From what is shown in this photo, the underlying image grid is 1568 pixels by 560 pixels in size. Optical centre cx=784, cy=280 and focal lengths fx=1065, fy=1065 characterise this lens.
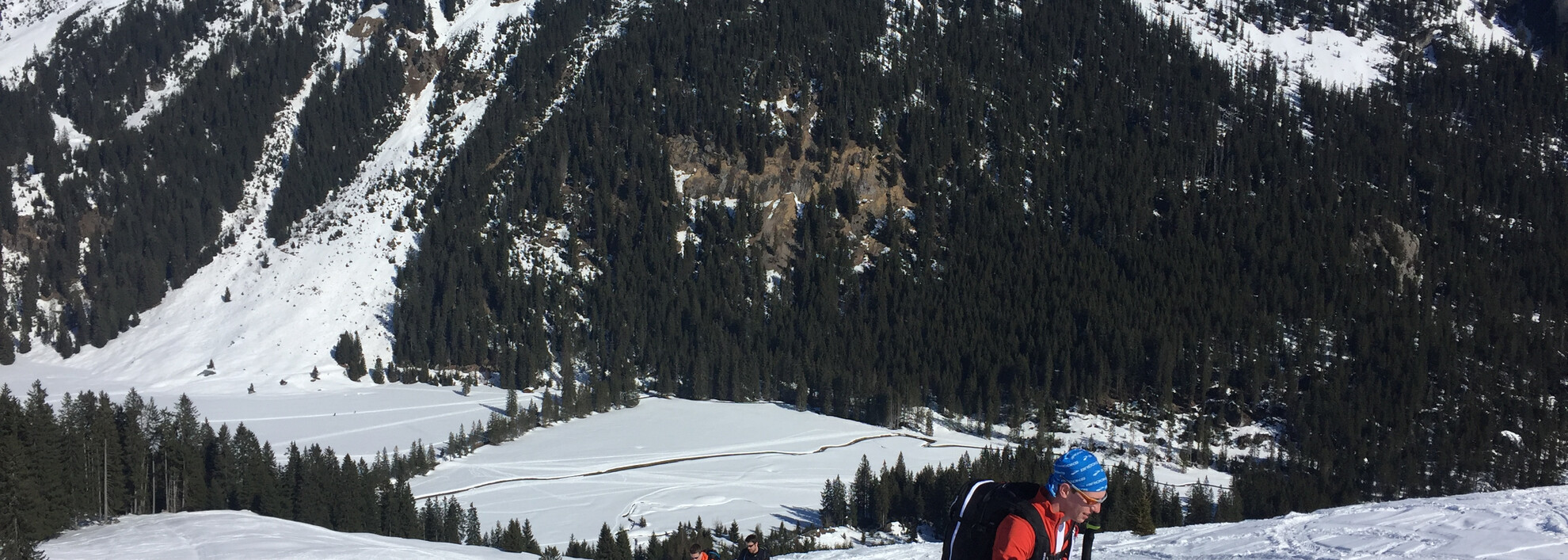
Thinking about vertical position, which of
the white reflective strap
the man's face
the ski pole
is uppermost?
the man's face

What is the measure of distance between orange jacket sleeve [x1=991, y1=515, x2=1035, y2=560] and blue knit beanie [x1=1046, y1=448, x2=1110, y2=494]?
1.18 ft

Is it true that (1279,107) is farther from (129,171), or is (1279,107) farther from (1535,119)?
(129,171)

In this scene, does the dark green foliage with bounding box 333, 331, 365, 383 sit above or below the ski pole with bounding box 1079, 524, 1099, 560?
below

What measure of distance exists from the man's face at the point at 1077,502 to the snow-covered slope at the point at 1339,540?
15.7 m

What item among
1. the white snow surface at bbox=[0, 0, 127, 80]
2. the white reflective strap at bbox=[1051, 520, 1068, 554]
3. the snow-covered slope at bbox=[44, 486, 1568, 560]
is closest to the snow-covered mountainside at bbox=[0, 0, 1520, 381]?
the white snow surface at bbox=[0, 0, 127, 80]

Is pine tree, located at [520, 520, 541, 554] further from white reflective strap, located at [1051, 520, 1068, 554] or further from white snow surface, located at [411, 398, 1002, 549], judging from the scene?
white reflective strap, located at [1051, 520, 1068, 554]

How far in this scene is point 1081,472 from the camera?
7156mm

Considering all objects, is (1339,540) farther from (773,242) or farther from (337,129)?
(337,129)

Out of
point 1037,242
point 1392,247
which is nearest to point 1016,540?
point 1037,242

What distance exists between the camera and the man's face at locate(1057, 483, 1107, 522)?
23.3ft

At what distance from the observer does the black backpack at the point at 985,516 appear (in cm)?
695

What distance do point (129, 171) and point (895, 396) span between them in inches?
3481

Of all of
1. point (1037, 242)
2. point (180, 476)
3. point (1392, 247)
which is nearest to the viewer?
point (180, 476)

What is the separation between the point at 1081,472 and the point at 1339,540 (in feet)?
58.2
